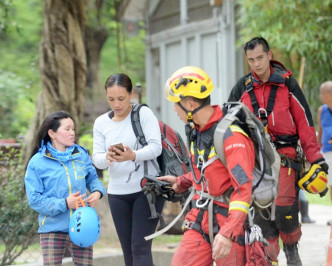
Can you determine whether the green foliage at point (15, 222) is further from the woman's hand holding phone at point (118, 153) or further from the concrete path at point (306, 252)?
the woman's hand holding phone at point (118, 153)

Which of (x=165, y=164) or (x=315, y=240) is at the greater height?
(x=165, y=164)

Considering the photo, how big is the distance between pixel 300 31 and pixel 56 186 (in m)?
9.28

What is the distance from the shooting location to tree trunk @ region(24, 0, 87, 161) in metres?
11.7

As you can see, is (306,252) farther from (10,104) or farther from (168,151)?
(10,104)

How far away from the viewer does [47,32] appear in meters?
11.8

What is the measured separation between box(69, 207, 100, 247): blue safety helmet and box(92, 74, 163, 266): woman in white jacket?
39 cm

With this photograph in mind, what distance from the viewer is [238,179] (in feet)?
15.2

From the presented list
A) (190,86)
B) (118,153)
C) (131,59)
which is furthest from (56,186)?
(131,59)

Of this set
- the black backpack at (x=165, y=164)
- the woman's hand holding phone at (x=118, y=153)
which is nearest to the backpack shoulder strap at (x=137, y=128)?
the black backpack at (x=165, y=164)

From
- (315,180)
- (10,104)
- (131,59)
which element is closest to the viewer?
(315,180)

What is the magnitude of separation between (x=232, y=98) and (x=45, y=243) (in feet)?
6.85

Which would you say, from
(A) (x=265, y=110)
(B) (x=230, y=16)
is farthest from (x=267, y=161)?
(B) (x=230, y=16)

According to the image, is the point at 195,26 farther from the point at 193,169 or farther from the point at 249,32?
the point at 193,169

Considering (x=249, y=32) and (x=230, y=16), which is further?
(x=230, y=16)
